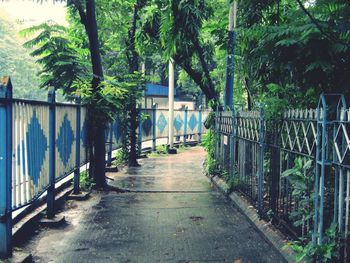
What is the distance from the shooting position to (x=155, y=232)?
21.9 feet

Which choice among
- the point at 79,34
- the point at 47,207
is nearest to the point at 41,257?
the point at 47,207

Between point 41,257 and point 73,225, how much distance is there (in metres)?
1.64

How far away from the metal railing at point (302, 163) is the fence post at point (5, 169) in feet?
10.3

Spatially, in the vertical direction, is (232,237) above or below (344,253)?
below

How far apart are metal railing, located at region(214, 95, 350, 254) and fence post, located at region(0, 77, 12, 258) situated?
313cm

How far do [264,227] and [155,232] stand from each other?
1567 millimetres

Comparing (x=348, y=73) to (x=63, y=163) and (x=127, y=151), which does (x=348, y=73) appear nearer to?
(x=63, y=163)

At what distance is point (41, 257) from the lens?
215 inches

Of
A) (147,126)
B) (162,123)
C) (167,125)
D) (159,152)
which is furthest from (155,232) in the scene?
(167,125)

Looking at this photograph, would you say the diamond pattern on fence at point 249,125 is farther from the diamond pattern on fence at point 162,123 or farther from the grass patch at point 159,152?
the diamond pattern on fence at point 162,123

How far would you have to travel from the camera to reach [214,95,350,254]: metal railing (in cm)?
429

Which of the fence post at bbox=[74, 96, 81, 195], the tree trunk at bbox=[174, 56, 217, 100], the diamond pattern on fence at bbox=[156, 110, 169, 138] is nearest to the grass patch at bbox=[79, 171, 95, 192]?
the fence post at bbox=[74, 96, 81, 195]

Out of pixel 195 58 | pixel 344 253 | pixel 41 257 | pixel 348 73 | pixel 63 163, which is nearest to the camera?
pixel 344 253

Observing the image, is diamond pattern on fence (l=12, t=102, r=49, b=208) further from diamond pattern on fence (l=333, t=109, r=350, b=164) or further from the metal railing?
diamond pattern on fence (l=333, t=109, r=350, b=164)
